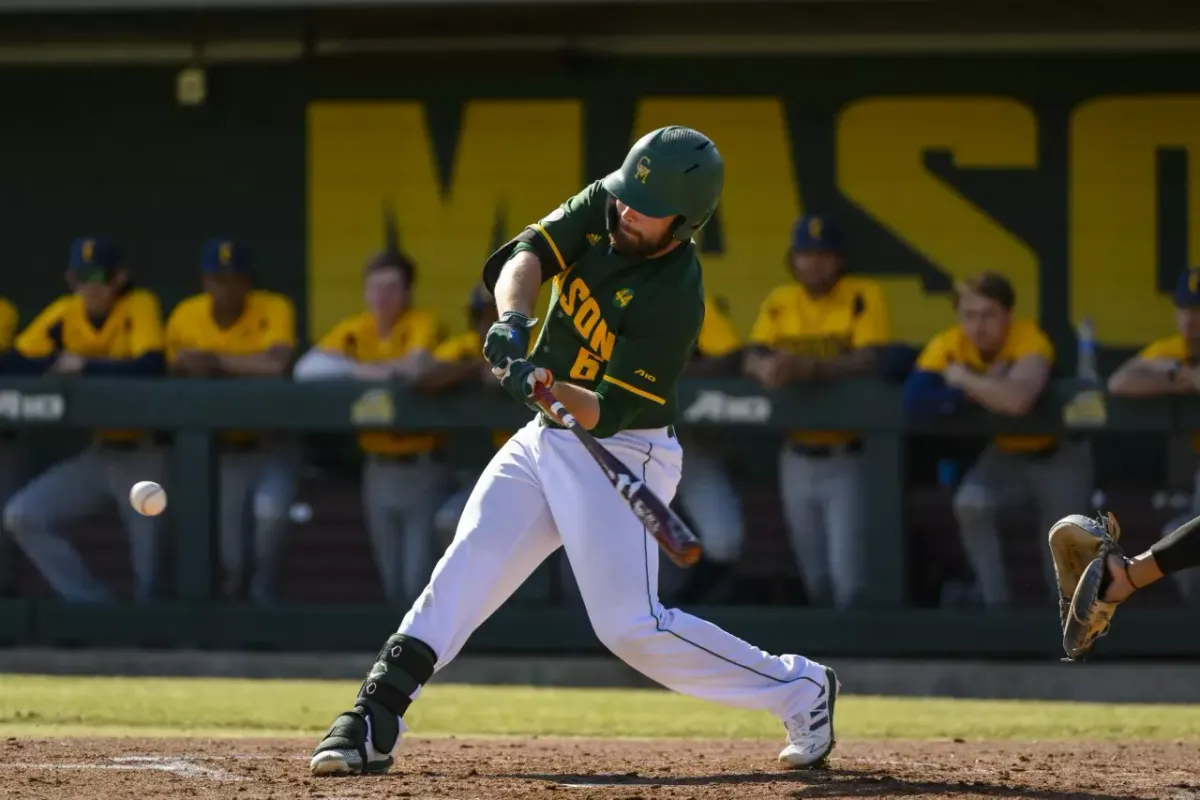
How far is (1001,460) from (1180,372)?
2.44 ft

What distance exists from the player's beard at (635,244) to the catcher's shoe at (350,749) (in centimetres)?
123

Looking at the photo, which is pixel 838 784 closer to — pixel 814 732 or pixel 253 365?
pixel 814 732

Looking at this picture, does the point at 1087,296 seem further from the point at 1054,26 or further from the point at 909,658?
the point at 909,658

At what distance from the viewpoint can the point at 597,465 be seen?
15.2ft

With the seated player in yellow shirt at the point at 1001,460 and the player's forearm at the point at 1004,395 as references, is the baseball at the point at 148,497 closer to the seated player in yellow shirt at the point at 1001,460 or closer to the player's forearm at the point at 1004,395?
the seated player in yellow shirt at the point at 1001,460

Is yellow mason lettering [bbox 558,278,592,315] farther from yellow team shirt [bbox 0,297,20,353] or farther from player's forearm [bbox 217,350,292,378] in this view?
yellow team shirt [bbox 0,297,20,353]

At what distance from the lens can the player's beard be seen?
464 centimetres

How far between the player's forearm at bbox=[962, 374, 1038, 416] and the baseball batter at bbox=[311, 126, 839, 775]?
290cm

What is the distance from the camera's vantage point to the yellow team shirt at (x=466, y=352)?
25.7ft

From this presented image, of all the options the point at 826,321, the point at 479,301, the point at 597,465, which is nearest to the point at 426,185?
the point at 479,301

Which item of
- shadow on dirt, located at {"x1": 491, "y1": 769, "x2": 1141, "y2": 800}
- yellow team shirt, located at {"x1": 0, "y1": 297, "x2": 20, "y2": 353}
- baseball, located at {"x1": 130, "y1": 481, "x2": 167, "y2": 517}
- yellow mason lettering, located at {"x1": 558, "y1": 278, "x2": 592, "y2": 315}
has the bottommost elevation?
shadow on dirt, located at {"x1": 491, "y1": 769, "x2": 1141, "y2": 800}

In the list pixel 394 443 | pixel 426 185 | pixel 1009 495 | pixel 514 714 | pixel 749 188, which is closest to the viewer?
pixel 514 714

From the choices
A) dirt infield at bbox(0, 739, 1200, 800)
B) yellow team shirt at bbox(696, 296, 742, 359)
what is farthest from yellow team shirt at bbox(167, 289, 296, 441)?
dirt infield at bbox(0, 739, 1200, 800)

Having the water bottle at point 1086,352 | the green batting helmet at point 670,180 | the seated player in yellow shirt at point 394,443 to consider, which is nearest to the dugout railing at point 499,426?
the seated player in yellow shirt at point 394,443
